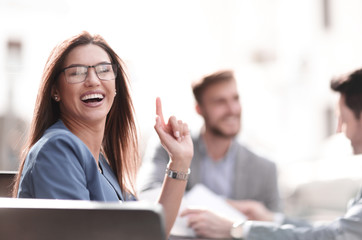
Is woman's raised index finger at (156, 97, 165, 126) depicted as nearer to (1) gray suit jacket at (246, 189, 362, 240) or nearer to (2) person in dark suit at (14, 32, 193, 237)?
(2) person in dark suit at (14, 32, 193, 237)

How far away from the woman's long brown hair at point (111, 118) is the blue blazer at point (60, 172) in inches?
7.2

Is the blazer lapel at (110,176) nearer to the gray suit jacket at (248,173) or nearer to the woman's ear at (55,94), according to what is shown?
the woman's ear at (55,94)

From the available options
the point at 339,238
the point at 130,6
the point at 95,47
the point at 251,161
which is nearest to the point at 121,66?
the point at 95,47

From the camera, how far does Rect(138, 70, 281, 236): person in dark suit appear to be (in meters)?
3.91

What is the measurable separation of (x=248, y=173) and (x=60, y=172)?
2.35m

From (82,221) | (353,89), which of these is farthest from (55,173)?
(353,89)

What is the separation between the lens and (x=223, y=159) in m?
4.21

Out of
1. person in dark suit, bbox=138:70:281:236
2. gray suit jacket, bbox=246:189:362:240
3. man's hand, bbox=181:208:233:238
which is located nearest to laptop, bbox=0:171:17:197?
man's hand, bbox=181:208:233:238

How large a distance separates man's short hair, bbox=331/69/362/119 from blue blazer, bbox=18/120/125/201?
1.44 m

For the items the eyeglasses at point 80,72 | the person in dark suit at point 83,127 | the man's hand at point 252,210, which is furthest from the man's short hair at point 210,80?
the eyeglasses at point 80,72

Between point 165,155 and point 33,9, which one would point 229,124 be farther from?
point 33,9

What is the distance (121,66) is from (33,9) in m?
19.4

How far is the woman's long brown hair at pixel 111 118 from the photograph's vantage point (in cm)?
209

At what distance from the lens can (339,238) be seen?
2.51m
